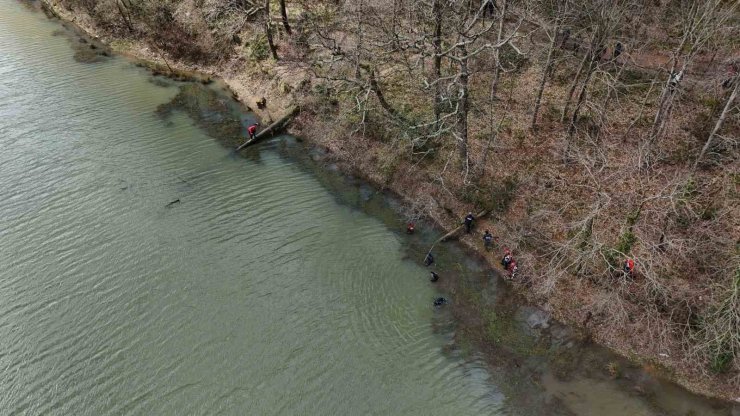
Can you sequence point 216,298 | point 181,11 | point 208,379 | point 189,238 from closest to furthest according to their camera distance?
point 208,379, point 216,298, point 189,238, point 181,11

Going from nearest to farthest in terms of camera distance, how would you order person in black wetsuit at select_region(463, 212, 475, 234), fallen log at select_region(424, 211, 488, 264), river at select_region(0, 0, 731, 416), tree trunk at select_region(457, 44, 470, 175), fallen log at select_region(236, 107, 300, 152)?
1. river at select_region(0, 0, 731, 416)
2. tree trunk at select_region(457, 44, 470, 175)
3. person in black wetsuit at select_region(463, 212, 475, 234)
4. fallen log at select_region(424, 211, 488, 264)
5. fallen log at select_region(236, 107, 300, 152)

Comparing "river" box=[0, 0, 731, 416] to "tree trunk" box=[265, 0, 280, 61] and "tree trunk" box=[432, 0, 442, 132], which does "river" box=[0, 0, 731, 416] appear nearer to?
"tree trunk" box=[432, 0, 442, 132]

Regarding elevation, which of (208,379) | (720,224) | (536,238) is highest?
(720,224)

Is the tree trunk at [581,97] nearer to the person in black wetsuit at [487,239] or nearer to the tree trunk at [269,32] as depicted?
the person in black wetsuit at [487,239]

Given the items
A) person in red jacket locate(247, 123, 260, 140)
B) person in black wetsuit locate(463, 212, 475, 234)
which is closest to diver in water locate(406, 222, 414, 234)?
person in black wetsuit locate(463, 212, 475, 234)

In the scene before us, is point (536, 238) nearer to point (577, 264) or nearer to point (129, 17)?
point (577, 264)

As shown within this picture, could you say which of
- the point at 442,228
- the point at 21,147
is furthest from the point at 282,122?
the point at 21,147

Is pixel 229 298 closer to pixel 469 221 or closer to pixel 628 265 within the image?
pixel 469 221
